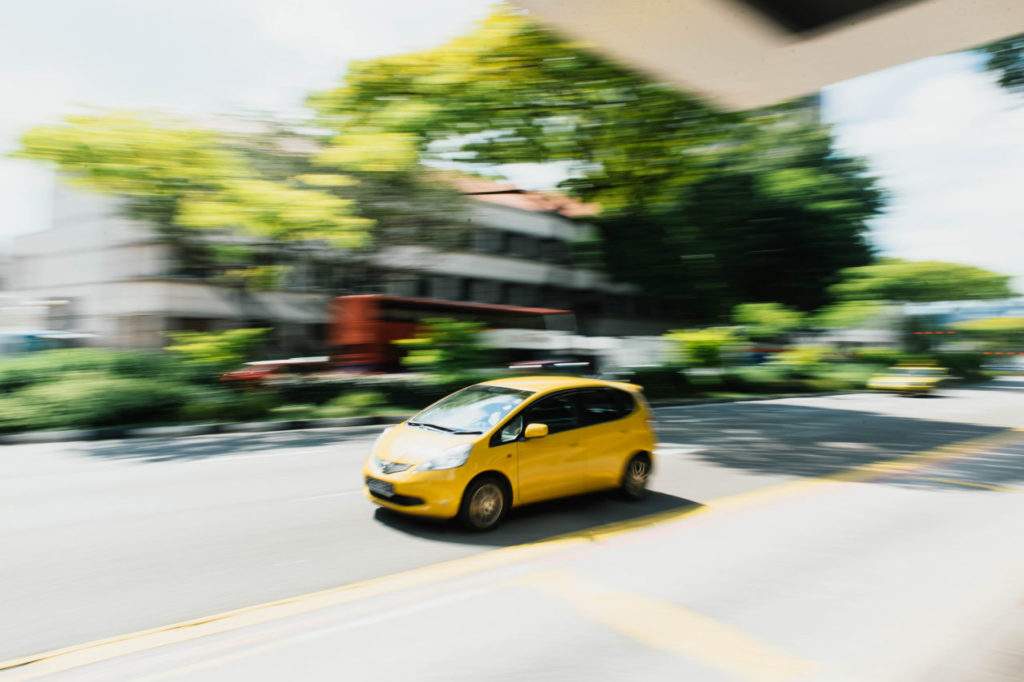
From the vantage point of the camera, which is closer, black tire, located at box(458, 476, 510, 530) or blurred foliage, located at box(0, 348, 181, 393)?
black tire, located at box(458, 476, 510, 530)

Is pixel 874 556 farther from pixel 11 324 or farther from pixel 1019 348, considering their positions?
pixel 1019 348

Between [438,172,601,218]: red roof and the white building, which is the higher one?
[438,172,601,218]: red roof

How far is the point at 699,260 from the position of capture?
112 feet

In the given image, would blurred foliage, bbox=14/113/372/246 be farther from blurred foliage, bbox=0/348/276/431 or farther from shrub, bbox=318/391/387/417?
shrub, bbox=318/391/387/417

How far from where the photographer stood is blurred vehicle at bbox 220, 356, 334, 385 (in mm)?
15883

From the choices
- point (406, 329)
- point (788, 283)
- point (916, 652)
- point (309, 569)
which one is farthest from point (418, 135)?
point (788, 283)

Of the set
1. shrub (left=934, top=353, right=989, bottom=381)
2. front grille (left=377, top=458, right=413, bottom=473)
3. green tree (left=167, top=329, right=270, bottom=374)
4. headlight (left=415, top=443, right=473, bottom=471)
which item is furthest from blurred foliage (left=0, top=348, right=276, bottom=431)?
shrub (left=934, top=353, right=989, bottom=381)

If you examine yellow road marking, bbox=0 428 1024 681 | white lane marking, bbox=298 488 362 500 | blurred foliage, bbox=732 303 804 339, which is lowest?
white lane marking, bbox=298 488 362 500

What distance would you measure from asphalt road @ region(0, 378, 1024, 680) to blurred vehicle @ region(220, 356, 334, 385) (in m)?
5.42

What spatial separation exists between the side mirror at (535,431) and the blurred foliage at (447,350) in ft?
35.2

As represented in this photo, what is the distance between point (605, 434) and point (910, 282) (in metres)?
32.5

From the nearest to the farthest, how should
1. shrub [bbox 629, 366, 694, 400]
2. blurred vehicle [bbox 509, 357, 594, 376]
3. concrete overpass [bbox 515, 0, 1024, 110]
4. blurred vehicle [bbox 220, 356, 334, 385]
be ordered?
concrete overpass [bbox 515, 0, 1024, 110]
blurred vehicle [bbox 220, 356, 334, 385]
blurred vehicle [bbox 509, 357, 594, 376]
shrub [bbox 629, 366, 694, 400]

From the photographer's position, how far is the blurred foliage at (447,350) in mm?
17547

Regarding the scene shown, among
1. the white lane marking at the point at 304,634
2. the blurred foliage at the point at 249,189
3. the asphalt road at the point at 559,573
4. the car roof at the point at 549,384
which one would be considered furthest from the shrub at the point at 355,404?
the white lane marking at the point at 304,634
